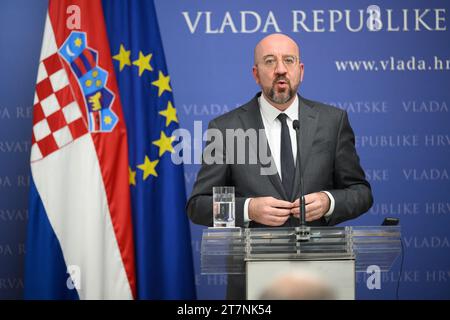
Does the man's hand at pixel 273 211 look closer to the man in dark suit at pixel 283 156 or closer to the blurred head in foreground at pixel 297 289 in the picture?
the man in dark suit at pixel 283 156

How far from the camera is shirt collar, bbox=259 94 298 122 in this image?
4.20 m

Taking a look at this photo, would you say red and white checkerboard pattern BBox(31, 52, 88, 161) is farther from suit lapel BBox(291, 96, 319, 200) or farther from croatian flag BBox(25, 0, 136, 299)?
suit lapel BBox(291, 96, 319, 200)

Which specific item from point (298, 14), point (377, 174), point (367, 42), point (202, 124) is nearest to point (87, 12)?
point (202, 124)

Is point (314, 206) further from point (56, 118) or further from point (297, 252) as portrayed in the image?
point (56, 118)

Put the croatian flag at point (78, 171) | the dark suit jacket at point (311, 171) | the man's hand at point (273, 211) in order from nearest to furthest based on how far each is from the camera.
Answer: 1. the man's hand at point (273, 211)
2. the dark suit jacket at point (311, 171)
3. the croatian flag at point (78, 171)

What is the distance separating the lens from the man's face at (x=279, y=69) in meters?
4.18

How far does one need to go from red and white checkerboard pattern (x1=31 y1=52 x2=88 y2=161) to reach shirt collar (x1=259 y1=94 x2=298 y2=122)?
5.16ft

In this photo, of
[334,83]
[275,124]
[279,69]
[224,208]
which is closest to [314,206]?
[224,208]

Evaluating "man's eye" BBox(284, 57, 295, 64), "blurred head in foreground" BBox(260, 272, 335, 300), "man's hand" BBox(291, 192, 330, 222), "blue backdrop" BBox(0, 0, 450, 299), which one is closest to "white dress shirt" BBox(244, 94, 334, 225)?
"man's eye" BBox(284, 57, 295, 64)

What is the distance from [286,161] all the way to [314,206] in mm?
595

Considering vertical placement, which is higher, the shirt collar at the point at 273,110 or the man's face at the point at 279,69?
the man's face at the point at 279,69

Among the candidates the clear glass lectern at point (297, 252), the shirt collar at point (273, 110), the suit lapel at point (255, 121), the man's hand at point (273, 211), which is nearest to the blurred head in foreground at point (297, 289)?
the clear glass lectern at point (297, 252)

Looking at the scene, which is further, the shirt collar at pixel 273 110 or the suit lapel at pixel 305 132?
the shirt collar at pixel 273 110

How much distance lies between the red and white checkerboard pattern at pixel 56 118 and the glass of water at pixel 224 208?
2.00m
